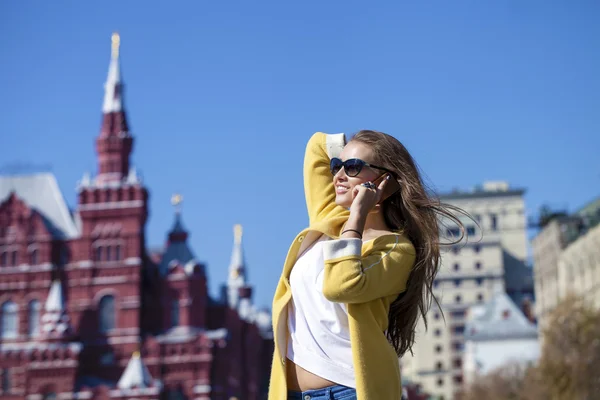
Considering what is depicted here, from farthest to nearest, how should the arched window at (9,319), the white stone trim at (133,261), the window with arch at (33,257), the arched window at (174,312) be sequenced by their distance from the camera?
the arched window at (174,312) < the window with arch at (33,257) < the arched window at (9,319) < the white stone trim at (133,261)

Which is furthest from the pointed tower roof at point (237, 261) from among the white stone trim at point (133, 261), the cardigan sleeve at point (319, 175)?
the cardigan sleeve at point (319, 175)

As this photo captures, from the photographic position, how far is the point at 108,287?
5684 centimetres

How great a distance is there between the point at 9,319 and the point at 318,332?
178ft

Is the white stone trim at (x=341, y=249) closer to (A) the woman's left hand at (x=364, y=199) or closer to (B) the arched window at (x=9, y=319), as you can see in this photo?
(A) the woman's left hand at (x=364, y=199)

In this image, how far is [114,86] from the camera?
60.6 metres

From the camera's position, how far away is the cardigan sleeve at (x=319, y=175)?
5.77 metres

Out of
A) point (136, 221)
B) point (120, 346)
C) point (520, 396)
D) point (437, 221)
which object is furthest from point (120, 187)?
point (437, 221)

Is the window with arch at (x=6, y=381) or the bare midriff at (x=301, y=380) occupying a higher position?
the bare midriff at (x=301, y=380)

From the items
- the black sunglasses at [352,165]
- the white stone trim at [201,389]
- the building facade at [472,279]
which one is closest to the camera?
the black sunglasses at [352,165]

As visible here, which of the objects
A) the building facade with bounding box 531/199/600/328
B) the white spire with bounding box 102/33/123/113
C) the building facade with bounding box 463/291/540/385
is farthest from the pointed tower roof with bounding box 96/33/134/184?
the building facade with bounding box 463/291/540/385

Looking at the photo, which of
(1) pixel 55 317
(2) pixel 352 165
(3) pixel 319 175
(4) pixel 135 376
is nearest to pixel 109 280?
(1) pixel 55 317

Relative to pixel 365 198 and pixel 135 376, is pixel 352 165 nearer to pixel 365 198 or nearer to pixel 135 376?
pixel 365 198

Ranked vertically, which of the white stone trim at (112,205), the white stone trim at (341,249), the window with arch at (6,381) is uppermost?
the white stone trim at (112,205)

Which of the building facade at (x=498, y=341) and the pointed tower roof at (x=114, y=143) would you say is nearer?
the pointed tower roof at (x=114, y=143)
